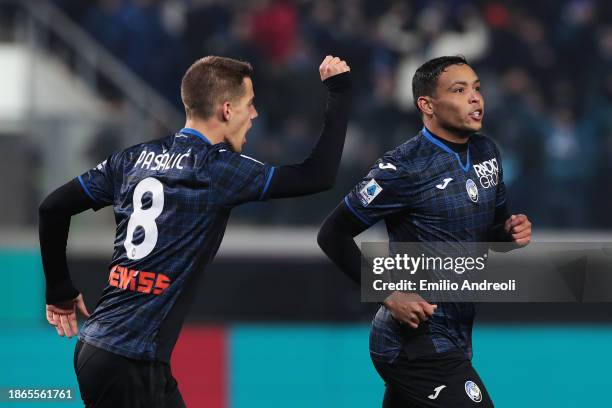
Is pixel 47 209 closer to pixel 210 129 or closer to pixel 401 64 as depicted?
pixel 210 129

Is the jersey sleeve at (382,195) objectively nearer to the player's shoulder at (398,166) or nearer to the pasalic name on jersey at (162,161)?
the player's shoulder at (398,166)

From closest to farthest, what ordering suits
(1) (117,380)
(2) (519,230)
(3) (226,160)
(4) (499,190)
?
(1) (117,380) < (3) (226,160) < (2) (519,230) < (4) (499,190)

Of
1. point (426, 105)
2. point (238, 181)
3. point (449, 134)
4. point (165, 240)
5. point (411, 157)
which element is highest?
point (426, 105)

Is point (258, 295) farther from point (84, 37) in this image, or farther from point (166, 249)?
point (166, 249)

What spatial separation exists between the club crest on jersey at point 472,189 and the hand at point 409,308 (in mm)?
485

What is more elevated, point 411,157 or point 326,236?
point 411,157

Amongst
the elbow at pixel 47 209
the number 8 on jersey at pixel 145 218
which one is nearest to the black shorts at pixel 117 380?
the number 8 on jersey at pixel 145 218

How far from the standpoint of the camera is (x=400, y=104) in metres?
9.63

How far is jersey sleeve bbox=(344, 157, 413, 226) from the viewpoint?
174 inches

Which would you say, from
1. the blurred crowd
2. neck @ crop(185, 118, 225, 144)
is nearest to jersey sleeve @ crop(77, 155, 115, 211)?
neck @ crop(185, 118, 225, 144)

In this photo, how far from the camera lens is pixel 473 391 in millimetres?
4289

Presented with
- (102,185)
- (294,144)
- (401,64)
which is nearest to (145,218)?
(102,185)

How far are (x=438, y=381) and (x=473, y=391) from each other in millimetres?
144

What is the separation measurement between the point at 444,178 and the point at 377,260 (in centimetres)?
44
